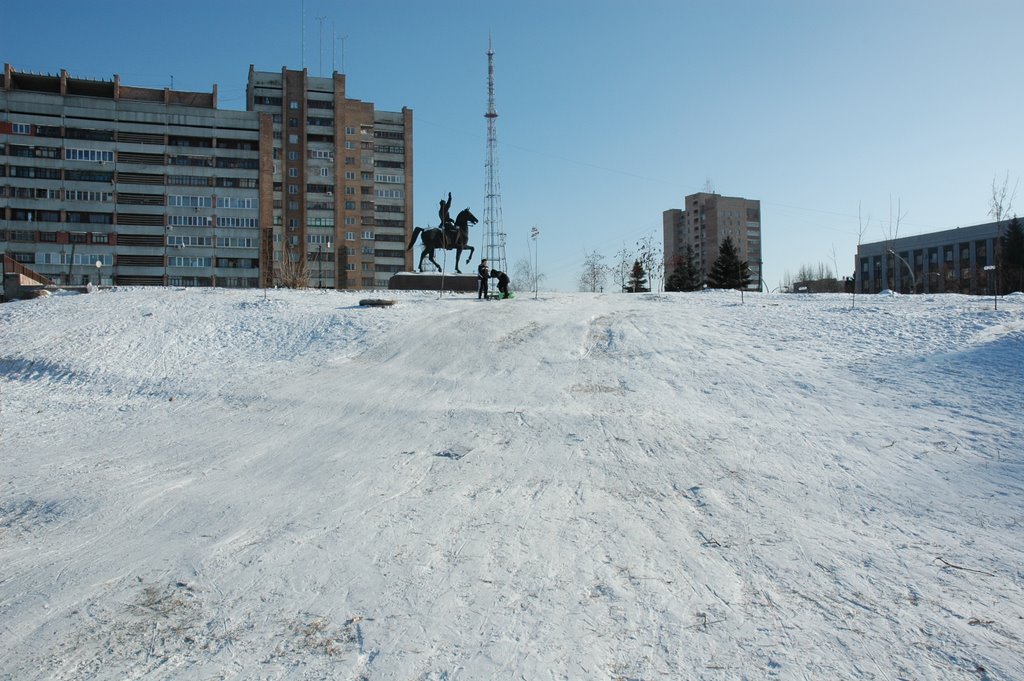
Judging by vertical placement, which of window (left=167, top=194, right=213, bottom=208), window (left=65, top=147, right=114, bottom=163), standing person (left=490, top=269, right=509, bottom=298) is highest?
window (left=65, top=147, right=114, bottom=163)

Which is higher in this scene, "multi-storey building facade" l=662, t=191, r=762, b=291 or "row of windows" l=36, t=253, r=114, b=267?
"multi-storey building facade" l=662, t=191, r=762, b=291

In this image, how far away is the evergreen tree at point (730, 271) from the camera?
46.5 m

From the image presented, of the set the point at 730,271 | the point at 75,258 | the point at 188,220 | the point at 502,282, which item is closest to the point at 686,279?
the point at 730,271

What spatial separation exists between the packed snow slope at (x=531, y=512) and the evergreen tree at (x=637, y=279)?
3784 centimetres

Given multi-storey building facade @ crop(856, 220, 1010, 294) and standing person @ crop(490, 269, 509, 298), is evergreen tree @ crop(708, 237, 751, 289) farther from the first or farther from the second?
multi-storey building facade @ crop(856, 220, 1010, 294)

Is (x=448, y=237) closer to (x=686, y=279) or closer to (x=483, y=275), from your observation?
(x=483, y=275)

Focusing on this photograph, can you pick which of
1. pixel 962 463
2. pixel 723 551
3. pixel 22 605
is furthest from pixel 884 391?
pixel 22 605

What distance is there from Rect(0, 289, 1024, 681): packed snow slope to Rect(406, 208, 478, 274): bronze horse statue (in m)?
16.8

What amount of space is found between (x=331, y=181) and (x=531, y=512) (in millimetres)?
95754

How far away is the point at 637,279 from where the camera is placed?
53312 millimetres

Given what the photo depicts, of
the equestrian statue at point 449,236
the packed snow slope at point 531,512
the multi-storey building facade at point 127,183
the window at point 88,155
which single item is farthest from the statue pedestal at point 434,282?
the window at point 88,155

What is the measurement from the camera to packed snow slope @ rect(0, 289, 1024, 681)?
4.57m

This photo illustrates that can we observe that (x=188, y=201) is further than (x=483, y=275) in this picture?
Yes

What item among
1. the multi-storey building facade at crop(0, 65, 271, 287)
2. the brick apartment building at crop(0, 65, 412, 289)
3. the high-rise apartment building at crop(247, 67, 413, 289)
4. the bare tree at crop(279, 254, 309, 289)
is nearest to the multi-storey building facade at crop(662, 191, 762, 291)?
the high-rise apartment building at crop(247, 67, 413, 289)
